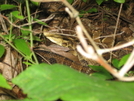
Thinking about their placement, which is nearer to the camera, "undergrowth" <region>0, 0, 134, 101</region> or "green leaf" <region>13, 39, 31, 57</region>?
"undergrowth" <region>0, 0, 134, 101</region>

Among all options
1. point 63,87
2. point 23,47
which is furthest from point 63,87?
point 23,47

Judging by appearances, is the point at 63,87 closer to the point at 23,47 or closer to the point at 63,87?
the point at 63,87

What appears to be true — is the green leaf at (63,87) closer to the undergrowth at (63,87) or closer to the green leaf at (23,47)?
the undergrowth at (63,87)

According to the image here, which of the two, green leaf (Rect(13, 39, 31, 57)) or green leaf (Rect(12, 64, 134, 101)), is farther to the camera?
green leaf (Rect(13, 39, 31, 57))

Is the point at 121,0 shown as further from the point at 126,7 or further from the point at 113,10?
the point at 126,7

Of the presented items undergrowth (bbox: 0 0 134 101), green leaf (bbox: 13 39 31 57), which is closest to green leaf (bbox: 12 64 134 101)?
undergrowth (bbox: 0 0 134 101)

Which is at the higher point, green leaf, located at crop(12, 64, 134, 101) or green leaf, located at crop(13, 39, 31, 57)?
green leaf, located at crop(12, 64, 134, 101)

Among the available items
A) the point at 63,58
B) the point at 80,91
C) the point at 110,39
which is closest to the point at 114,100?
the point at 80,91

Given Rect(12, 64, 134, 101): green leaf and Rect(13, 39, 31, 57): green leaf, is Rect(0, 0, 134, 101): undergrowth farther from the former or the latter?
Rect(13, 39, 31, 57): green leaf
